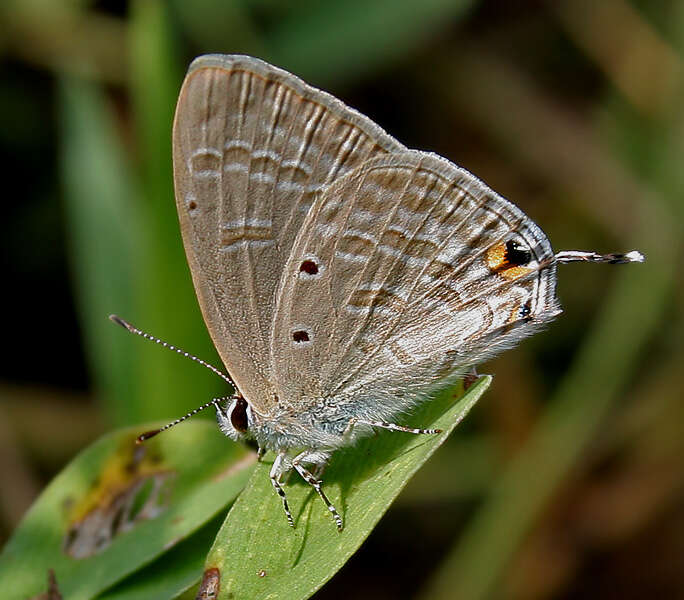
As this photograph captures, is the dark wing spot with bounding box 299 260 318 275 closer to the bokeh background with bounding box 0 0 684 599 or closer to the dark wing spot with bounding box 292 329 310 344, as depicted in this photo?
the dark wing spot with bounding box 292 329 310 344

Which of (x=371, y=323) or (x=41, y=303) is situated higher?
(x=41, y=303)

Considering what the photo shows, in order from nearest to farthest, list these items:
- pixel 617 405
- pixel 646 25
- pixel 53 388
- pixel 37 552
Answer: pixel 37 552
pixel 617 405
pixel 53 388
pixel 646 25

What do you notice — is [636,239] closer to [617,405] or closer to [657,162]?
[657,162]

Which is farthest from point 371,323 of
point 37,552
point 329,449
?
point 37,552

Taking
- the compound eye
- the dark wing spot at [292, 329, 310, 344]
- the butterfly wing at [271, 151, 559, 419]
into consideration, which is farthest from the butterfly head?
the dark wing spot at [292, 329, 310, 344]

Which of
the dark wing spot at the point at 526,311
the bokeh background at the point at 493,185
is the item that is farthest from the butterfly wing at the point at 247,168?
the bokeh background at the point at 493,185

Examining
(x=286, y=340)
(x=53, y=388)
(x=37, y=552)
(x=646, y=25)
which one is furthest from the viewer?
(x=646, y=25)
